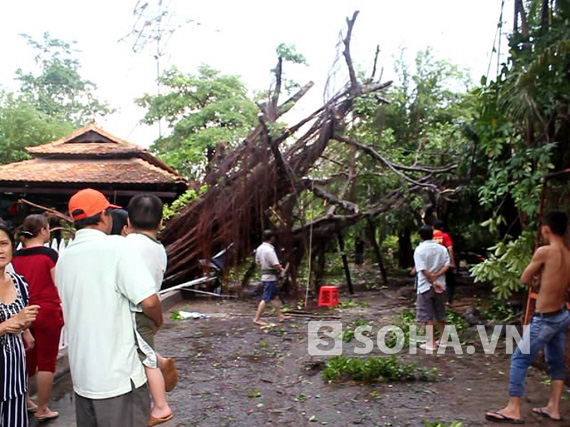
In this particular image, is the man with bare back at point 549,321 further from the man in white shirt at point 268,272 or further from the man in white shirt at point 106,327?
the man in white shirt at point 268,272

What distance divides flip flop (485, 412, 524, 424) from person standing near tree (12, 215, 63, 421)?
3609 millimetres

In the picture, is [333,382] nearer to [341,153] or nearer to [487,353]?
[487,353]

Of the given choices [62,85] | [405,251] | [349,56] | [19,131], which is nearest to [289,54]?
[349,56]

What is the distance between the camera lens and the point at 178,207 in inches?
544

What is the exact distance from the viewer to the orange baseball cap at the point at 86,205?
113 inches

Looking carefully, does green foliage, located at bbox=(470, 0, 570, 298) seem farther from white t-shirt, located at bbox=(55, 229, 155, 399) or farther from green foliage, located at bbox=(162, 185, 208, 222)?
green foliage, located at bbox=(162, 185, 208, 222)

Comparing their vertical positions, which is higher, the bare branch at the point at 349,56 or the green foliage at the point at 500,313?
the bare branch at the point at 349,56

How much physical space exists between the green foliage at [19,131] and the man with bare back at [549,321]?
2101 cm

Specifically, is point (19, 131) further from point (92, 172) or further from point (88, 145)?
point (92, 172)

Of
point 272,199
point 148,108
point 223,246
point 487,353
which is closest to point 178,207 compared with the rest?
point 223,246

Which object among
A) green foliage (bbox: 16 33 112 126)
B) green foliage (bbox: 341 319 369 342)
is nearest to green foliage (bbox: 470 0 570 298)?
green foliage (bbox: 341 319 369 342)

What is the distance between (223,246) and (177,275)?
132 cm

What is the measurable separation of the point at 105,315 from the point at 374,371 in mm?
3972

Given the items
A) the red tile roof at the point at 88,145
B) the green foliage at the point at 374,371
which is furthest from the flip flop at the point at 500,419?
the red tile roof at the point at 88,145
